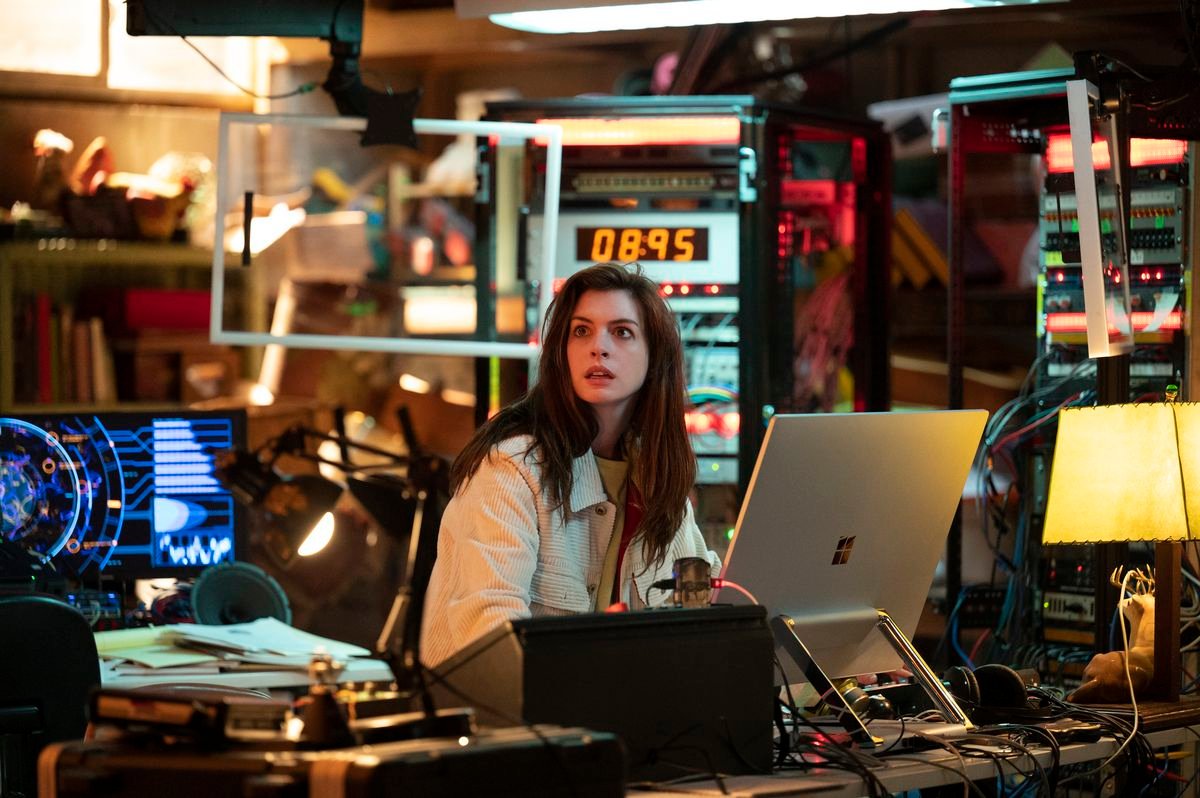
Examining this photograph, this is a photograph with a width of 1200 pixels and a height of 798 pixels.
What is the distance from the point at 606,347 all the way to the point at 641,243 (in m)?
2.23

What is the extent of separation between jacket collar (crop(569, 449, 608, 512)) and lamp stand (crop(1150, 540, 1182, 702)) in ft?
3.65

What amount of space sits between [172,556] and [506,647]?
6.70ft

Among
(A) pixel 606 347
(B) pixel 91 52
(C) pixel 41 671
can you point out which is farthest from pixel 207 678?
(B) pixel 91 52

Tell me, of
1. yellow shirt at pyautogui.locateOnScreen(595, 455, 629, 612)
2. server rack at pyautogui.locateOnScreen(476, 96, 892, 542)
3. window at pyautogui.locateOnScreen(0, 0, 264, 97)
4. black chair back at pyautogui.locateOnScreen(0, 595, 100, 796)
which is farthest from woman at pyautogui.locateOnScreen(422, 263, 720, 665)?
window at pyautogui.locateOnScreen(0, 0, 264, 97)

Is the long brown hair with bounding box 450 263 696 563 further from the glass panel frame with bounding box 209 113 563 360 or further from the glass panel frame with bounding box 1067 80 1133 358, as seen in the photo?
the glass panel frame with bounding box 209 113 563 360

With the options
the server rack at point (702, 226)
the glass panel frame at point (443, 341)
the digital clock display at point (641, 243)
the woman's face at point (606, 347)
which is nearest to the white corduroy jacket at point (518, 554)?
the woman's face at point (606, 347)

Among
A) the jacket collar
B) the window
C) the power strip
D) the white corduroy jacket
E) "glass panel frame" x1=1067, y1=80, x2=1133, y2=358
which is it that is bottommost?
the power strip

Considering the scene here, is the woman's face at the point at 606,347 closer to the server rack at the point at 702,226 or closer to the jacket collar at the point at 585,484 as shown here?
the jacket collar at the point at 585,484

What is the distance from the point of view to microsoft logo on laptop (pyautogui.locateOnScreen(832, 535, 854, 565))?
105 inches

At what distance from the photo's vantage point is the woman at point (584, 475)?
9.37ft

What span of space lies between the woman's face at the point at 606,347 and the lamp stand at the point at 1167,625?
1092 mm

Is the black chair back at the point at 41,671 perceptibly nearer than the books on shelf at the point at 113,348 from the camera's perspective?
Yes

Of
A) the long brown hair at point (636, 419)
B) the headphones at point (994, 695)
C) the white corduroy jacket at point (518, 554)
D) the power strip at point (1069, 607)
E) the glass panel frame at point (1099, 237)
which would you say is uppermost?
the glass panel frame at point (1099, 237)

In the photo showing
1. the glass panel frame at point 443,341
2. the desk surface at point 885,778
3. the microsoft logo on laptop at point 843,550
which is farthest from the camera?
the glass panel frame at point 443,341
